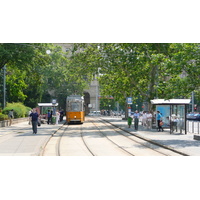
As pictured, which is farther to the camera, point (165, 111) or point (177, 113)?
point (165, 111)

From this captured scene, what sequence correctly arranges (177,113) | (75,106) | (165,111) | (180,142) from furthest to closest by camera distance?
(75,106) < (165,111) < (177,113) < (180,142)

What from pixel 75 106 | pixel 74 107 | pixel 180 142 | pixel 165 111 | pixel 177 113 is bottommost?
pixel 180 142

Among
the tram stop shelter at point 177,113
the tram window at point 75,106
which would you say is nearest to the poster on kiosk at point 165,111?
the tram stop shelter at point 177,113

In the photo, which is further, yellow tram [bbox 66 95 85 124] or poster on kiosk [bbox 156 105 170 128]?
yellow tram [bbox 66 95 85 124]

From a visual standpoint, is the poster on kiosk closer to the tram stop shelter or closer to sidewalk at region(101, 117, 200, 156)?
the tram stop shelter

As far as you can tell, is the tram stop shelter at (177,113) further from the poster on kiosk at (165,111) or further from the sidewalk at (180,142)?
the sidewalk at (180,142)

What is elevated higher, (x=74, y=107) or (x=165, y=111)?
(x=74, y=107)

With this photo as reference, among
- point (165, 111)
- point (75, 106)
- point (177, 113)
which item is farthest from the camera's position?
point (75, 106)

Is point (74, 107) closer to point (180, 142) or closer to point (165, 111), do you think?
point (165, 111)

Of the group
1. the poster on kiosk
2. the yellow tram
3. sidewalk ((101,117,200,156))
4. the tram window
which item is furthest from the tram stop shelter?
the tram window

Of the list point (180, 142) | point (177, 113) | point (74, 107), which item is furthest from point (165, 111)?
point (74, 107)
